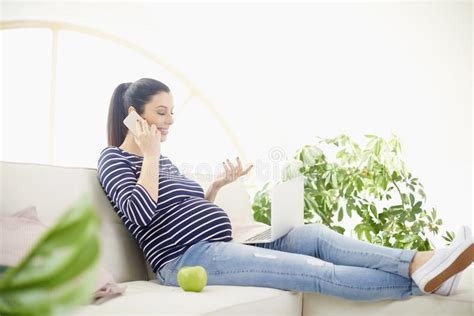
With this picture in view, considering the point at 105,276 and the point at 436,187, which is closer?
the point at 105,276

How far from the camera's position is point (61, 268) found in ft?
0.59

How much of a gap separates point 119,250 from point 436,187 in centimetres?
241

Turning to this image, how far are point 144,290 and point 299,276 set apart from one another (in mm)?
434

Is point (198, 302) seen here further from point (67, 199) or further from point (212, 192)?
point (212, 192)

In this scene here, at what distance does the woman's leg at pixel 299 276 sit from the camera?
169 centimetres

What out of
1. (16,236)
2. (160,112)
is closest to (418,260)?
(160,112)

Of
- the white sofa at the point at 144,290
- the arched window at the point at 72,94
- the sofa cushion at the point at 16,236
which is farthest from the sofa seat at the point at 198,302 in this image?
the arched window at the point at 72,94

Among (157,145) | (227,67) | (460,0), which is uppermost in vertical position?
(460,0)

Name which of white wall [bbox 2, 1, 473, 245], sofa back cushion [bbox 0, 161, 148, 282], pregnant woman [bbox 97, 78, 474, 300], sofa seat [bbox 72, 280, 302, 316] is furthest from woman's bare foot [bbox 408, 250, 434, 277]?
white wall [bbox 2, 1, 473, 245]

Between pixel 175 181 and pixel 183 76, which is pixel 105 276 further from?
pixel 183 76

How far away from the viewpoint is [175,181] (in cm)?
196

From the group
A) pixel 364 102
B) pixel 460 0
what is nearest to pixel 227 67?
pixel 364 102

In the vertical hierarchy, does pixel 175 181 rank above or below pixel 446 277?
above

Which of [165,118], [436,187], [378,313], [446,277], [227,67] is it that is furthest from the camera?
[227,67]
